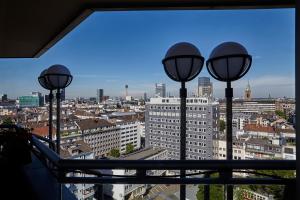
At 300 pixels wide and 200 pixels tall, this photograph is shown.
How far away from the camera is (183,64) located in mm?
2146

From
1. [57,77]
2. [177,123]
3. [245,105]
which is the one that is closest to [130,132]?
[245,105]

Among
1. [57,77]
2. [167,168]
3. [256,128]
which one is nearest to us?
[167,168]

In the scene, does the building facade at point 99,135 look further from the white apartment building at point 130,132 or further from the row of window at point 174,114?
the row of window at point 174,114

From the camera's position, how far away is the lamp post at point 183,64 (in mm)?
2115

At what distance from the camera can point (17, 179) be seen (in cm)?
208

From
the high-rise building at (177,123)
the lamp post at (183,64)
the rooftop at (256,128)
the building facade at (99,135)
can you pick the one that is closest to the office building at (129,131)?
the building facade at (99,135)

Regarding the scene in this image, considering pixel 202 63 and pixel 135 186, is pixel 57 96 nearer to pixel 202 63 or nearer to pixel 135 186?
pixel 202 63

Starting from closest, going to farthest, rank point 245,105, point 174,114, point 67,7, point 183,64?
point 183,64 → point 67,7 → point 174,114 → point 245,105

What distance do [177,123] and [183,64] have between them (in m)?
1.11

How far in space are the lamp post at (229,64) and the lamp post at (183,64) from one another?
118 mm

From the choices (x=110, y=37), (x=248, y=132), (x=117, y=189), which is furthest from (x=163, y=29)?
(x=117, y=189)

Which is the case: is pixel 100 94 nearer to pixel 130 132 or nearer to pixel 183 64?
pixel 130 132

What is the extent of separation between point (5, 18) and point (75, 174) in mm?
2943

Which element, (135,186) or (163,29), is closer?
(135,186)
